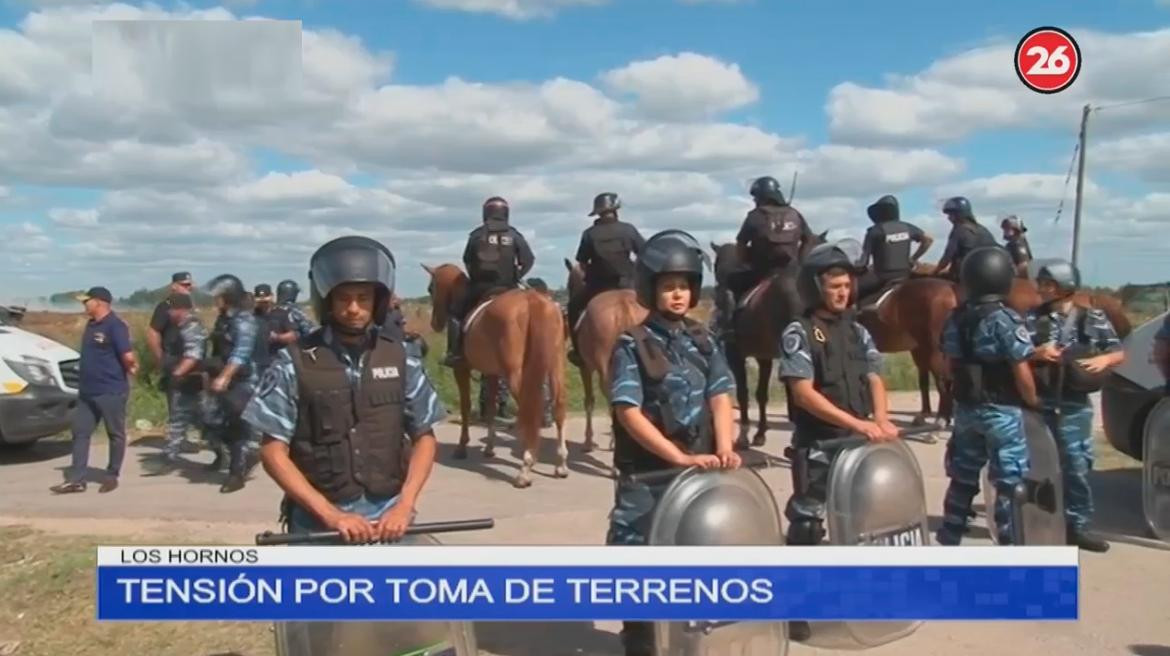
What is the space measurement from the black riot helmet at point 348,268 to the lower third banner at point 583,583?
2.84ft

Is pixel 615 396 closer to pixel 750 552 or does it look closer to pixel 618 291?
pixel 750 552

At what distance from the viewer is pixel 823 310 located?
5.33 meters

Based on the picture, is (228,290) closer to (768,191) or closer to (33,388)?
(33,388)

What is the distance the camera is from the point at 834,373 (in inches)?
207

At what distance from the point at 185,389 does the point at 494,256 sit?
125 inches

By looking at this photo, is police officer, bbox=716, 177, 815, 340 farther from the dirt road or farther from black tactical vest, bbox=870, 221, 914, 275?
the dirt road

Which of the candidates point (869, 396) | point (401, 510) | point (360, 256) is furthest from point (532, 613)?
point (869, 396)

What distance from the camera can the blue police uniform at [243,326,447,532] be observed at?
3715 mm

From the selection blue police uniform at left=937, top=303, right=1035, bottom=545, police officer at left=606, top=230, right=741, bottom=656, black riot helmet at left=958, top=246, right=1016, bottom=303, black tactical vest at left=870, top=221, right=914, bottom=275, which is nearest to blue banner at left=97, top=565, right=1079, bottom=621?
police officer at left=606, top=230, right=741, bottom=656

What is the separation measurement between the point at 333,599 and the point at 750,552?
146 cm

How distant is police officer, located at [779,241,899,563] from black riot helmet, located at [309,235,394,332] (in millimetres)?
2148

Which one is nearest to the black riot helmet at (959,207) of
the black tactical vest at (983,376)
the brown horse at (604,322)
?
the brown horse at (604,322)

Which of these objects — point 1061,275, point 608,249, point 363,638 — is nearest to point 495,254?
point 608,249

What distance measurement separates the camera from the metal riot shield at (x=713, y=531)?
12.8ft
